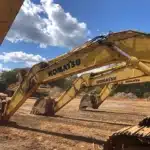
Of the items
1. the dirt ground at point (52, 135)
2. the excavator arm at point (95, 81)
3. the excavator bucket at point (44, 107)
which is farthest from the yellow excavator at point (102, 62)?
the excavator bucket at point (44, 107)

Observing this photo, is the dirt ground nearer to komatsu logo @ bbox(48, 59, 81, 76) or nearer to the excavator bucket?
komatsu logo @ bbox(48, 59, 81, 76)

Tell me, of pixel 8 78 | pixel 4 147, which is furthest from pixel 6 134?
pixel 8 78

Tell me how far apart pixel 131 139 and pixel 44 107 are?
10.3 meters

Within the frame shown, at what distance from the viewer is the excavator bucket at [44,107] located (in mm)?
14922

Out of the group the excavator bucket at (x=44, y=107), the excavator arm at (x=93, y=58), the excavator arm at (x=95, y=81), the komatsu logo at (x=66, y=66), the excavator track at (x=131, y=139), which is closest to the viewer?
the excavator track at (x=131, y=139)

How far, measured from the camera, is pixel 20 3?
1866mm

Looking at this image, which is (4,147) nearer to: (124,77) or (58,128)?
(58,128)

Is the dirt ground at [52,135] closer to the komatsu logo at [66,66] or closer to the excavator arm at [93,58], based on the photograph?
the excavator arm at [93,58]

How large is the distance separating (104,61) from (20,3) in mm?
6199

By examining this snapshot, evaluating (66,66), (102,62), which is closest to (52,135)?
Answer: (66,66)

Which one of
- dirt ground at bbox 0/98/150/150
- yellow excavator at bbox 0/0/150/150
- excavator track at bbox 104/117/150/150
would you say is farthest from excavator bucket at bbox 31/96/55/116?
excavator track at bbox 104/117/150/150

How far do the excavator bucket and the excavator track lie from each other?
9823 mm

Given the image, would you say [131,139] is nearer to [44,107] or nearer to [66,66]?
[66,66]

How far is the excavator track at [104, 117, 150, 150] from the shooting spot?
469 centimetres
